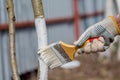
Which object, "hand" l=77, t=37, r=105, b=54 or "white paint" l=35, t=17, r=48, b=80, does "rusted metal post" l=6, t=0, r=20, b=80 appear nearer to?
"white paint" l=35, t=17, r=48, b=80

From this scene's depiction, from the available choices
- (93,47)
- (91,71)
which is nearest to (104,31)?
(93,47)

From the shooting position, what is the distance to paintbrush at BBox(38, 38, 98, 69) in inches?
91.4

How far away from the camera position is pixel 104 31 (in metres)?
2.42

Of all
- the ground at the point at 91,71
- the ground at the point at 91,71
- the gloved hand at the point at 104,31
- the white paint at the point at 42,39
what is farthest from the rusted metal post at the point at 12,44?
the ground at the point at 91,71

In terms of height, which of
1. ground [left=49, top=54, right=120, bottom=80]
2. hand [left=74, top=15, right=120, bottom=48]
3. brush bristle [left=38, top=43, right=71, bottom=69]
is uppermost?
hand [left=74, top=15, right=120, bottom=48]

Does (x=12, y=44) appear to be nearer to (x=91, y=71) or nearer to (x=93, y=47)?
(x=93, y=47)

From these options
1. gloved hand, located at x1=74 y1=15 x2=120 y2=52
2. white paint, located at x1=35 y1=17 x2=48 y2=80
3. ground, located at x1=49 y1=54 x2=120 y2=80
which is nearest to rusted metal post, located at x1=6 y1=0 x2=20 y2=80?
white paint, located at x1=35 y1=17 x2=48 y2=80

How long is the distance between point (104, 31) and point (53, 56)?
0.93 feet

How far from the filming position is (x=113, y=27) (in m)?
2.44

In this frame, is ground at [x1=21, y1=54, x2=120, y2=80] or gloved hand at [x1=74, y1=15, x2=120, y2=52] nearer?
gloved hand at [x1=74, y1=15, x2=120, y2=52]

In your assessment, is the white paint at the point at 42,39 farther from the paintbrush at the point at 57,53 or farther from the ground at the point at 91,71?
the ground at the point at 91,71

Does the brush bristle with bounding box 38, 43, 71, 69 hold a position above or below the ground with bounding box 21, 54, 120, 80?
above

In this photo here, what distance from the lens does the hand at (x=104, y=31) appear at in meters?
2.36

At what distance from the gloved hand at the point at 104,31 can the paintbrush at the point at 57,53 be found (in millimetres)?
25
